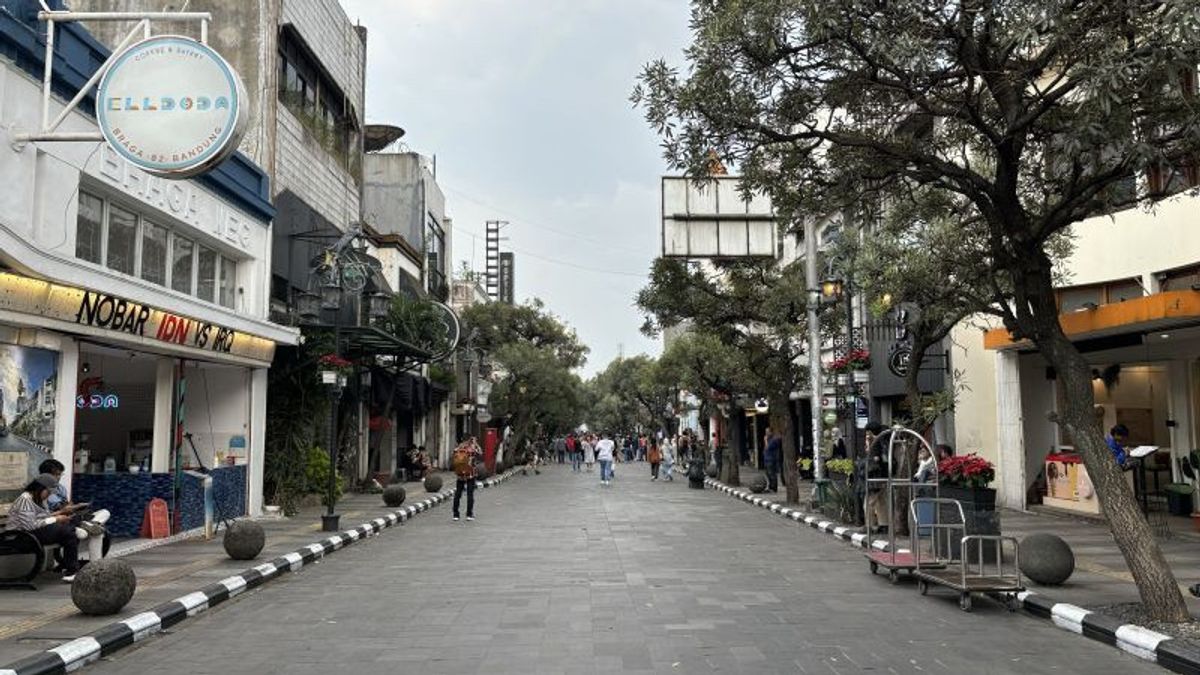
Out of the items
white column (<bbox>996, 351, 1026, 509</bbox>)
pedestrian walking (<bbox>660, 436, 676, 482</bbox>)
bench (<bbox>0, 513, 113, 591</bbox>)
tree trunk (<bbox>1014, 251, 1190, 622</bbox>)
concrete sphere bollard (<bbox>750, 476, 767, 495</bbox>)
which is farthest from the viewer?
pedestrian walking (<bbox>660, 436, 676, 482</bbox>)

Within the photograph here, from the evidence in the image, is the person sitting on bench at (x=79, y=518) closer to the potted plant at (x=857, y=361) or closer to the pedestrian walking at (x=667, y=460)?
the potted plant at (x=857, y=361)

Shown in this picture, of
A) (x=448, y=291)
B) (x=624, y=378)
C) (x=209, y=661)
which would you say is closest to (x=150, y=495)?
(x=209, y=661)

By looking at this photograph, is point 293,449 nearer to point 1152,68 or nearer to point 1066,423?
point 1066,423

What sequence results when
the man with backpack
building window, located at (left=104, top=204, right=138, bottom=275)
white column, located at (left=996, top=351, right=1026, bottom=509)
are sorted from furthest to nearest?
white column, located at (left=996, top=351, right=1026, bottom=509), the man with backpack, building window, located at (left=104, top=204, right=138, bottom=275)

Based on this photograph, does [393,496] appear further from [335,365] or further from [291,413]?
[335,365]

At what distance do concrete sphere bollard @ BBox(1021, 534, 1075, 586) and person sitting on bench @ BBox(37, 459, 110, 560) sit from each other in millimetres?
10614

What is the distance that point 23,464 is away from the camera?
1111 centimetres

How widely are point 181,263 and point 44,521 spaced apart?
22.7 ft

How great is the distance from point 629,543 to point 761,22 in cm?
841

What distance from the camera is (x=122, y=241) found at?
14344mm

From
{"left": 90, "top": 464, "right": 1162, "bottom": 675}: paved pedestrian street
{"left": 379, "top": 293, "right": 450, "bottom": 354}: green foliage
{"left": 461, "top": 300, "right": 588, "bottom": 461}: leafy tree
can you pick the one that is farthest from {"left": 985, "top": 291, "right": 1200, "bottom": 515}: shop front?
{"left": 461, "top": 300, "right": 588, "bottom": 461}: leafy tree

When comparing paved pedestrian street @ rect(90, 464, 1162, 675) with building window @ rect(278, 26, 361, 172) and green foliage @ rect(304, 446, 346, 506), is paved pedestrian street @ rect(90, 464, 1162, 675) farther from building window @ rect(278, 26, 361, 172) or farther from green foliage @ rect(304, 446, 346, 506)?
building window @ rect(278, 26, 361, 172)

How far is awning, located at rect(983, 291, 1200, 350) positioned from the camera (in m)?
13.7

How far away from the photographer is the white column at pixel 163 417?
15.9 meters
